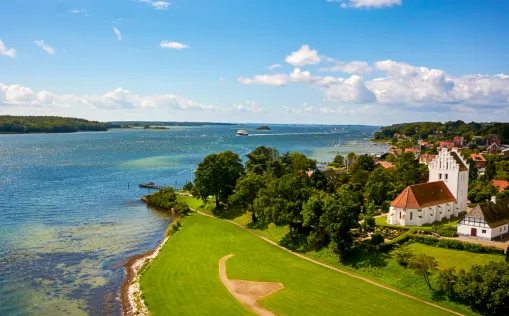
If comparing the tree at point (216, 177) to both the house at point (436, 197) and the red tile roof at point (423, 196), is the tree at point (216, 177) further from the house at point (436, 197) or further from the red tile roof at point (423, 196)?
the red tile roof at point (423, 196)

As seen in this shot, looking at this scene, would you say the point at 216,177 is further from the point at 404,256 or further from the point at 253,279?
the point at 404,256

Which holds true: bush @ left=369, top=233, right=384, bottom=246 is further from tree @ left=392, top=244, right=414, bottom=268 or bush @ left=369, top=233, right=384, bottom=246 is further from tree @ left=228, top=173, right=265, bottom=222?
tree @ left=228, top=173, right=265, bottom=222

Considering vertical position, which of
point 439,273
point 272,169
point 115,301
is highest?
point 272,169

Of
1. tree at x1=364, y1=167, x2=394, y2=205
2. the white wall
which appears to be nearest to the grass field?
the white wall

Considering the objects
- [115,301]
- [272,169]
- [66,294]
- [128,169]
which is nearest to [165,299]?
[115,301]

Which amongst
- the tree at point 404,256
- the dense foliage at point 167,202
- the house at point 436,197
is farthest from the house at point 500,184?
the dense foliage at point 167,202

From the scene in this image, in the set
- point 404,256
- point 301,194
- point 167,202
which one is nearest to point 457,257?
point 404,256

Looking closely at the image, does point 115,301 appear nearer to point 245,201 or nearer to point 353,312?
point 353,312
